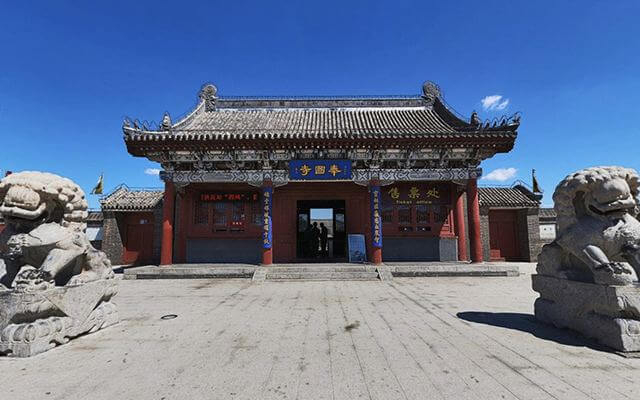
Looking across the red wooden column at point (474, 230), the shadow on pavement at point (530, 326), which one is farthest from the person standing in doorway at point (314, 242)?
the shadow on pavement at point (530, 326)

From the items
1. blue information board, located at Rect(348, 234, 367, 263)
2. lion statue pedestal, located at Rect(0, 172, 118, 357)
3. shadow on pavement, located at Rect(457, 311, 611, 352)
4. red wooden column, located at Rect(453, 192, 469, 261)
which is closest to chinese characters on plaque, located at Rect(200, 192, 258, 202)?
blue information board, located at Rect(348, 234, 367, 263)

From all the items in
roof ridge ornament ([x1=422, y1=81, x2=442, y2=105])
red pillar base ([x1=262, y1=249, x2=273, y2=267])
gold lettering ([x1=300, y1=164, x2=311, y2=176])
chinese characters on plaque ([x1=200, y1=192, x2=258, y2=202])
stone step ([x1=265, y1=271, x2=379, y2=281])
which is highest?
roof ridge ornament ([x1=422, y1=81, x2=442, y2=105])

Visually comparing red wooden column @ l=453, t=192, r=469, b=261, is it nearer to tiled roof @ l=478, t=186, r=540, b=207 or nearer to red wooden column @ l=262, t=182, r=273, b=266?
tiled roof @ l=478, t=186, r=540, b=207

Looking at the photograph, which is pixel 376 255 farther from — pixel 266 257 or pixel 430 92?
pixel 430 92

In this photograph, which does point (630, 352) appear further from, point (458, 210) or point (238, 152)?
point (238, 152)

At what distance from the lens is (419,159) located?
947 centimetres

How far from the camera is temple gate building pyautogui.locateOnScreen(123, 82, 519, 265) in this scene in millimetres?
8844

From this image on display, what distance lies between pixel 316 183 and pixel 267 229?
2584mm

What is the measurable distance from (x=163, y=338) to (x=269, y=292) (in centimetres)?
310

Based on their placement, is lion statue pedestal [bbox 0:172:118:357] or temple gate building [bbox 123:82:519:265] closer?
lion statue pedestal [bbox 0:172:118:357]

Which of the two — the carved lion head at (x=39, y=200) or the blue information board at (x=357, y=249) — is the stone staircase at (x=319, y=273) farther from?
the carved lion head at (x=39, y=200)

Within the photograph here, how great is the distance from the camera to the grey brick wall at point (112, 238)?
12.1m

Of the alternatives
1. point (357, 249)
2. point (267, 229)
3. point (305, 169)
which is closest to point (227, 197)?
point (267, 229)

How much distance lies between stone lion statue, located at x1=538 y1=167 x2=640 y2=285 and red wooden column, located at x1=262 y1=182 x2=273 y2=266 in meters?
7.09
